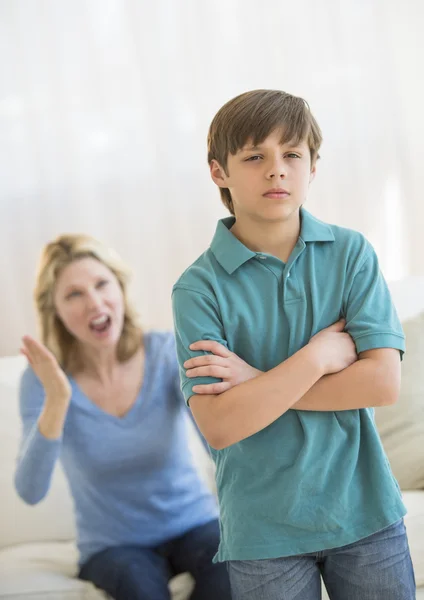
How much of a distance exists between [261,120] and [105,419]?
40.9 inches

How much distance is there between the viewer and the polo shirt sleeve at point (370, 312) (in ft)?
3.58

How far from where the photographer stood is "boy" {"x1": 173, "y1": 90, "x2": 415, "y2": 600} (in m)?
1.07

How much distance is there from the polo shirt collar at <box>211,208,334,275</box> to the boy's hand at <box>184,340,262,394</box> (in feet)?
0.41

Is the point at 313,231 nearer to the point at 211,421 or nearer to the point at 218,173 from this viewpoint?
the point at 218,173

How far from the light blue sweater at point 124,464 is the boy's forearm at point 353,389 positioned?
33.3 inches

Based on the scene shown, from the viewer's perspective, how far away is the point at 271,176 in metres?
1.09

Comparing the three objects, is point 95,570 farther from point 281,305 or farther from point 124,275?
point 281,305

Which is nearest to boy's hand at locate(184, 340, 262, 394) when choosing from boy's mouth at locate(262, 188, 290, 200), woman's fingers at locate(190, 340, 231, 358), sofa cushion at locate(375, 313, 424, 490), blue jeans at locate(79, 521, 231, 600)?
woman's fingers at locate(190, 340, 231, 358)

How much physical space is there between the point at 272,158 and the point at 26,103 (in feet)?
4.12

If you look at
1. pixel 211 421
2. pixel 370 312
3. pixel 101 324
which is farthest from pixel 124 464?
pixel 370 312

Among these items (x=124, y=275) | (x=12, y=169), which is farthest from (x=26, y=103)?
(x=124, y=275)

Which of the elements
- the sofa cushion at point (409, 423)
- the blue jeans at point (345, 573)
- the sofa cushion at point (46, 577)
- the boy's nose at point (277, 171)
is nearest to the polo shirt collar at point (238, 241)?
the boy's nose at point (277, 171)

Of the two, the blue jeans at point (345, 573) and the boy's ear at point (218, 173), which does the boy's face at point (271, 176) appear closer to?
the boy's ear at point (218, 173)

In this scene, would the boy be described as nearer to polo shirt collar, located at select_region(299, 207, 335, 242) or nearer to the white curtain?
polo shirt collar, located at select_region(299, 207, 335, 242)
